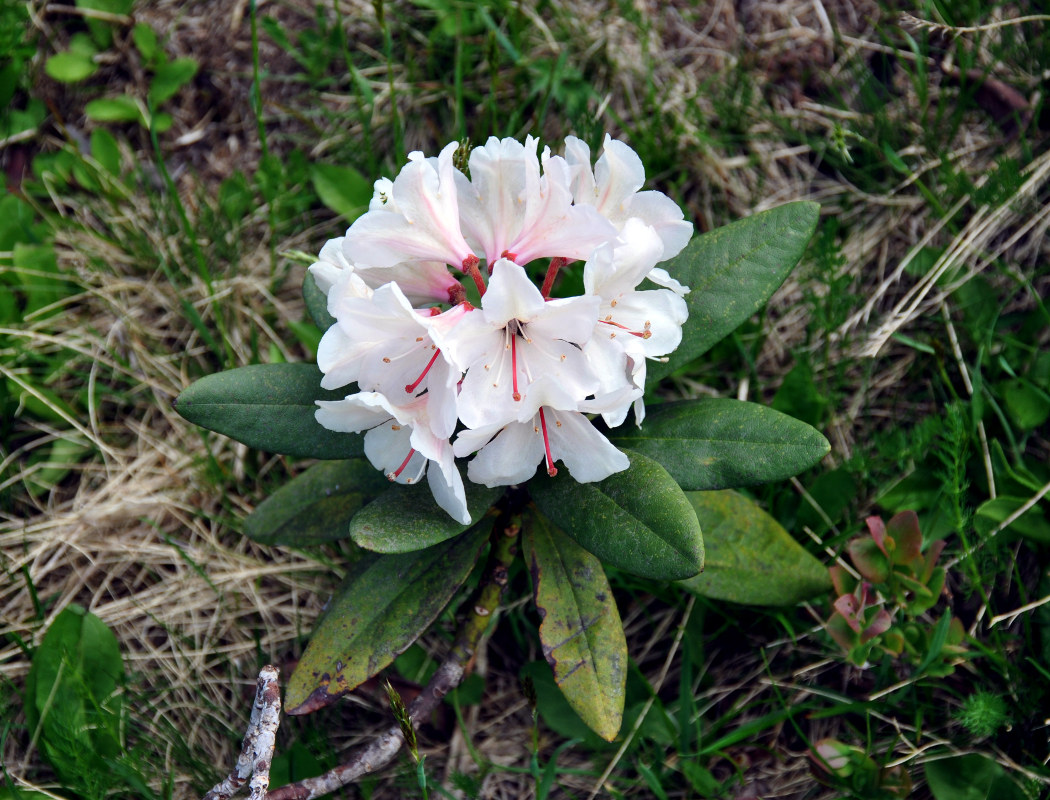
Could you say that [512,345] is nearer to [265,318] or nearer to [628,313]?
[628,313]

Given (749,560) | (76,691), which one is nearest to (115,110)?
(76,691)

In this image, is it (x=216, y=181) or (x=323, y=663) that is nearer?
(x=323, y=663)

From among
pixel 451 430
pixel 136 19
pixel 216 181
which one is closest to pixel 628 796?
pixel 451 430

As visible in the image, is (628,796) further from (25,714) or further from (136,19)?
(136,19)

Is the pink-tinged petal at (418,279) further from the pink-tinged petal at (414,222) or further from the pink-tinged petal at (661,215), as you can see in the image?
the pink-tinged petal at (661,215)

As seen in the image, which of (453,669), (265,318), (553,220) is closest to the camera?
(553,220)

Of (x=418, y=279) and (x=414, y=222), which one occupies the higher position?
(x=414, y=222)

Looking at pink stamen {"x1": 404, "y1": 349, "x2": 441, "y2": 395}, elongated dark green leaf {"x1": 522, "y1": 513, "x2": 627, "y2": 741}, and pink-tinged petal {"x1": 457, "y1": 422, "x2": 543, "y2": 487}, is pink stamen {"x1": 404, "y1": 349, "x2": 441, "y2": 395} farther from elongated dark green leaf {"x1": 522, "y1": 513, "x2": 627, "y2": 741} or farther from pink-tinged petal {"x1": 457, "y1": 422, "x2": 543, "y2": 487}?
elongated dark green leaf {"x1": 522, "y1": 513, "x2": 627, "y2": 741}
